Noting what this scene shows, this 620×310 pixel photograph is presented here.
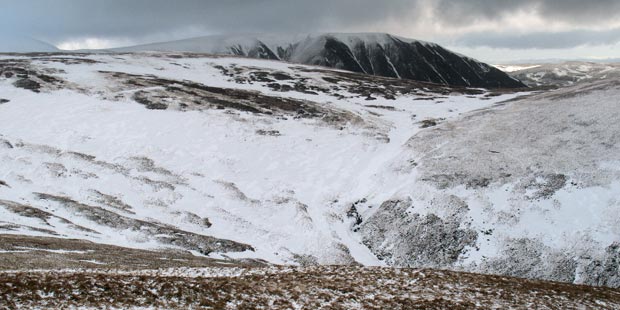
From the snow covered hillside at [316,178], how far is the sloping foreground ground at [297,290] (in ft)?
59.2

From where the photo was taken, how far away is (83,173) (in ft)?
164

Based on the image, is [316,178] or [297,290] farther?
[316,178]

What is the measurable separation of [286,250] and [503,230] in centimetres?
1937

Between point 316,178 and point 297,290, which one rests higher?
point 297,290

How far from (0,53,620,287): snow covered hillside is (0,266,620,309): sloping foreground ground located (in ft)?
59.2

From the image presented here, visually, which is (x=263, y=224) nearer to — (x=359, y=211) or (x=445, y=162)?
(x=359, y=211)

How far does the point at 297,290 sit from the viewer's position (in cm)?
1708

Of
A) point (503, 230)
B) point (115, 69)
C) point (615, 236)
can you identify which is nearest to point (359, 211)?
point (503, 230)

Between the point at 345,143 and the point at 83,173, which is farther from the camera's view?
the point at 345,143

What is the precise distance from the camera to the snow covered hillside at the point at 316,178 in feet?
124

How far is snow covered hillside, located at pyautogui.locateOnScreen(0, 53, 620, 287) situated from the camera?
37906mm

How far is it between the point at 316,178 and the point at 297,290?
38.6 metres

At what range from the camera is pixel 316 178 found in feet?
182

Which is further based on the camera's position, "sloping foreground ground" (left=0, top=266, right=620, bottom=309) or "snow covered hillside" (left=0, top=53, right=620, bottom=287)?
"snow covered hillside" (left=0, top=53, right=620, bottom=287)
